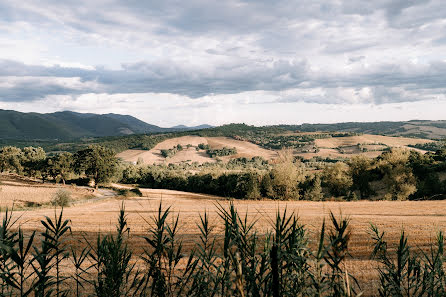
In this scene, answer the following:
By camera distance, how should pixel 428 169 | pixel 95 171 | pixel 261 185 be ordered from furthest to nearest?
pixel 95 171 → pixel 261 185 → pixel 428 169

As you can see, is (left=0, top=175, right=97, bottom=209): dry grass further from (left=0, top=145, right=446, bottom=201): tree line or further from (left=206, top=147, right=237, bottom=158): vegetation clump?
(left=206, top=147, right=237, bottom=158): vegetation clump

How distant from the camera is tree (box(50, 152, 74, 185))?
6744 cm

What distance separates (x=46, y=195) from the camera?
52.7m

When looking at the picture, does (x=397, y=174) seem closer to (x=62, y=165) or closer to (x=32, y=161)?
(x=62, y=165)

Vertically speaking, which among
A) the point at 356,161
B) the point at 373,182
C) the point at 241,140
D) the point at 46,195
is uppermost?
the point at 241,140

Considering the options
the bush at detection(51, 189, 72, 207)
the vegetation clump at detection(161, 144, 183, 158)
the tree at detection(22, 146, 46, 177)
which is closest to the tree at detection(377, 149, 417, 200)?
the bush at detection(51, 189, 72, 207)

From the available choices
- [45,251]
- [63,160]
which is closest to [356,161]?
[45,251]

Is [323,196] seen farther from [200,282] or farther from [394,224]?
[200,282]

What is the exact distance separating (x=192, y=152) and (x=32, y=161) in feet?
234

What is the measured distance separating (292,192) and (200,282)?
4902 centimetres

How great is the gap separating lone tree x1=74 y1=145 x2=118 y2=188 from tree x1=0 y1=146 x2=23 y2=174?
24.8 m

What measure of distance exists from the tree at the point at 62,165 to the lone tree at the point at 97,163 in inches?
136

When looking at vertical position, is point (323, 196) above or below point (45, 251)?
below

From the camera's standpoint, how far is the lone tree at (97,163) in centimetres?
6347
